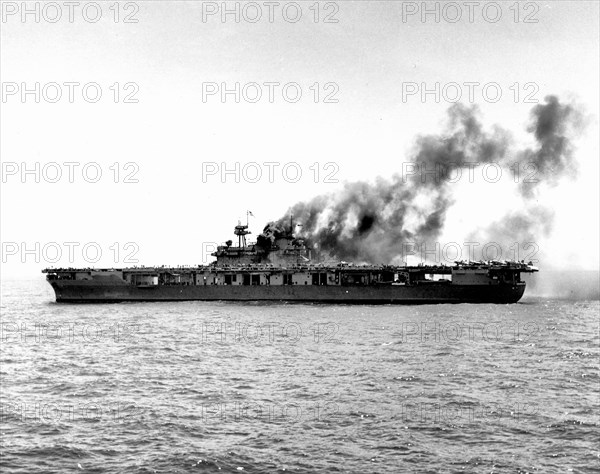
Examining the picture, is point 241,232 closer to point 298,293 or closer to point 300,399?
point 298,293

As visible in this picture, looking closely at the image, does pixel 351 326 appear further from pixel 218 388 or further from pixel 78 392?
pixel 78 392

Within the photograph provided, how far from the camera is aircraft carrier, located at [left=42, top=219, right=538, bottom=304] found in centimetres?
5325

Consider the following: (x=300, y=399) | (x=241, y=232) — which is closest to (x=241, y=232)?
(x=241, y=232)

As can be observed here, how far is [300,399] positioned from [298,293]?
3752 centimetres

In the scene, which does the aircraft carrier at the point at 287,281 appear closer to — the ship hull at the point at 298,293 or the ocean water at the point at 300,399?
the ship hull at the point at 298,293

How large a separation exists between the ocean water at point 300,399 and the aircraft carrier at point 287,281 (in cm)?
1720

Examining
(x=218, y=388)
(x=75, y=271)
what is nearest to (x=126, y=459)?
(x=218, y=388)

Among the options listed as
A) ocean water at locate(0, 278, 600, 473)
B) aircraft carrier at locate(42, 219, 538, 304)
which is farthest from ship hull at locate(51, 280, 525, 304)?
ocean water at locate(0, 278, 600, 473)

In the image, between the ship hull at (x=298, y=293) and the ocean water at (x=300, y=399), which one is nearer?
the ocean water at (x=300, y=399)

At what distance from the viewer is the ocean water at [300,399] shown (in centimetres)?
1409

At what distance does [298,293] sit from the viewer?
56438 mm

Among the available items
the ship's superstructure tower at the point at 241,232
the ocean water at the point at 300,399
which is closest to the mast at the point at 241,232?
the ship's superstructure tower at the point at 241,232

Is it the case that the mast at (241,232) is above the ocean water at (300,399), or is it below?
above

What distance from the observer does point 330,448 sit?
14.5m
